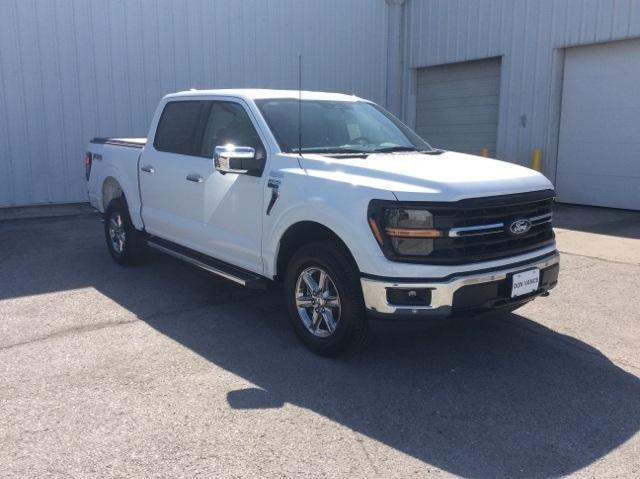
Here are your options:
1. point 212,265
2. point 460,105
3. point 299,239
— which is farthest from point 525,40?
point 299,239

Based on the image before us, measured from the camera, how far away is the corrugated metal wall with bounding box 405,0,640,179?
1122 cm

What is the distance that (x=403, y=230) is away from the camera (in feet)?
12.9

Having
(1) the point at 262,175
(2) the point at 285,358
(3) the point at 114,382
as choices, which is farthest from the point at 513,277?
(3) the point at 114,382

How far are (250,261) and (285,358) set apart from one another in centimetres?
94

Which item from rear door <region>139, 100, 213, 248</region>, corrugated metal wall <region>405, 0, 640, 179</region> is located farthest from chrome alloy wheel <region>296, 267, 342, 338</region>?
corrugated metal wall <region>405, 0, 640, 179</region>

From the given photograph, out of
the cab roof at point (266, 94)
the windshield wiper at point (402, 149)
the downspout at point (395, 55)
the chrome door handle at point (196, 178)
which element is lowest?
Result: the chrome door handle at point (196, 178)

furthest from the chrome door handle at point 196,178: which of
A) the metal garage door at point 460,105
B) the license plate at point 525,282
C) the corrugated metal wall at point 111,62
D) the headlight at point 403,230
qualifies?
the metal garage door at point 460,105

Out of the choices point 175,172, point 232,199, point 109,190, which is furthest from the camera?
point 109,190

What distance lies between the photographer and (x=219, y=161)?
473 cm

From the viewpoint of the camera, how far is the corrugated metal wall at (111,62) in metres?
10.7

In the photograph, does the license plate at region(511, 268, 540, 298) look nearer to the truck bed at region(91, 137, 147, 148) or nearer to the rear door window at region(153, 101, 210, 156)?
the rear door window at region(153, 101, 210, 156)

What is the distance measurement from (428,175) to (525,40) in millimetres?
9691

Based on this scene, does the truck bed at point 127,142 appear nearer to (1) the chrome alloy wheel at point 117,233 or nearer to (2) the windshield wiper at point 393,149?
(1) the chrome alloy wheel at point 117,233

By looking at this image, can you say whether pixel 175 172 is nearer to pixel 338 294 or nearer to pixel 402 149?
pixel 402 149
